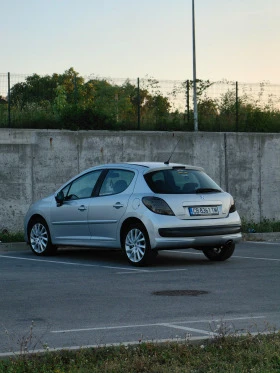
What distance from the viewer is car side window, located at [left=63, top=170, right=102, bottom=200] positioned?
17.2 metres

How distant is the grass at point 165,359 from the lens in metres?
6.92

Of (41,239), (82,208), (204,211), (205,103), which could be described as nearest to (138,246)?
(204,211)

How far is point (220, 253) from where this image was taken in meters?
16.7

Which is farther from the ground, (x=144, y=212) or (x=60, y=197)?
(x=60, y=197)

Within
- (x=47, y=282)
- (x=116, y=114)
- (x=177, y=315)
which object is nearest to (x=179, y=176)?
(x=47, y=282)

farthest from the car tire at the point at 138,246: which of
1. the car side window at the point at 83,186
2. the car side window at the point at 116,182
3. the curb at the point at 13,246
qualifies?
the curb at the point at 13,246

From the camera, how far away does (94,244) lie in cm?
1670

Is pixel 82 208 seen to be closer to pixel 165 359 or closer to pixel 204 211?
pixel 204 211

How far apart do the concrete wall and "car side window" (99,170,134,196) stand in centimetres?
711

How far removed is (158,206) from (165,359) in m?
8.30

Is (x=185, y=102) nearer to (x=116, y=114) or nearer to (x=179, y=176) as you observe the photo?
(x=116, y=114)

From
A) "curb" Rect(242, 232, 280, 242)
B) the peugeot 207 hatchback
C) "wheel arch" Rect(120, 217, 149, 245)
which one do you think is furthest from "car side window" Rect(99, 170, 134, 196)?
"curb" Rect(242, 232, 280, 242)

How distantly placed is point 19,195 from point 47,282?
10298 mm

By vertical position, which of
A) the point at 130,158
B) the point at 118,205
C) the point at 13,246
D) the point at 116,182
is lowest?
the point at 13,246
